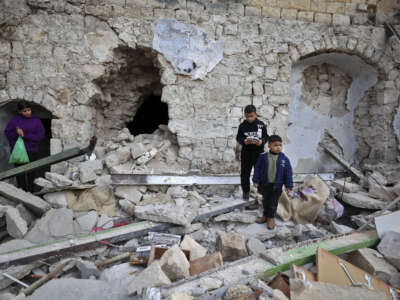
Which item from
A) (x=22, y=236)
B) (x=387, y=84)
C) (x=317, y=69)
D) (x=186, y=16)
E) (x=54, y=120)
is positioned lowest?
(x=22, y=236)

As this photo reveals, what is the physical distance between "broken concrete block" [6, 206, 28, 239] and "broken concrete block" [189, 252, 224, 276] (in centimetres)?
212

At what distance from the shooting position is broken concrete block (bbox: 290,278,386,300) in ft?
5.28

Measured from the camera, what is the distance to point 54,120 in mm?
4191

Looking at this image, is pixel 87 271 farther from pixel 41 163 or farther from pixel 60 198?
pixel 41 163

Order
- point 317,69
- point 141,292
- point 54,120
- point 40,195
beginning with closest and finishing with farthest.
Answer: point 141,292, point 40,195, point 54,120, point 317,69

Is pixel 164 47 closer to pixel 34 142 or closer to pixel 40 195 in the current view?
pixel 34 142

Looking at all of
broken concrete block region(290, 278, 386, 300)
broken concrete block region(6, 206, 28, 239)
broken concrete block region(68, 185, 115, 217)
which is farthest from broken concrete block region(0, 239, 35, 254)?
broken concrete block region(290, 278, 386, 300)

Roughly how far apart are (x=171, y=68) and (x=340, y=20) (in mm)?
3615

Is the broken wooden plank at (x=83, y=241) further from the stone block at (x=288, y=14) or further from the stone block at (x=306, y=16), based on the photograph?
the stone block at (x=306, y=16)

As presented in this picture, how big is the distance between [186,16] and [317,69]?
330 centimetres

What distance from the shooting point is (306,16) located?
185 inches

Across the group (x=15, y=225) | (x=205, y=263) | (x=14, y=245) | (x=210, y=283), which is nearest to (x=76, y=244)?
(x=14, y=245)

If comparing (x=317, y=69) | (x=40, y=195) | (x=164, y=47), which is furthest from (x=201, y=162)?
(x=317, y=69)

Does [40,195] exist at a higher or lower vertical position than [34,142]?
lower
